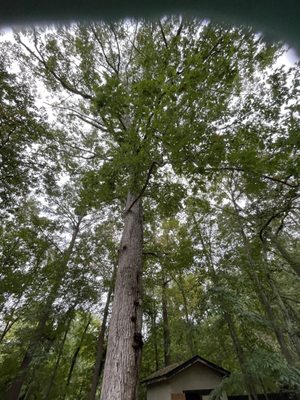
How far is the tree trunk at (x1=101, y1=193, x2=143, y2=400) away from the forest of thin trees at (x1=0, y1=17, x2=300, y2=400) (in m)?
0.02

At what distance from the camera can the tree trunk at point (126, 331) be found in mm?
2232

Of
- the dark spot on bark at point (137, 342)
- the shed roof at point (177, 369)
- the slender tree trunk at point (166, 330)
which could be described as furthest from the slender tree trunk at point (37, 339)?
the dark spot on bark at point (137, 342)

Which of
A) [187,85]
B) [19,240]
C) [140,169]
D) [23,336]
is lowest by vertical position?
[23,336]

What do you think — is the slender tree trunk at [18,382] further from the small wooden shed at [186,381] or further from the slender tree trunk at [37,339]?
the small wooden shed at [186,381]

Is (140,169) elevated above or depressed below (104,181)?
below

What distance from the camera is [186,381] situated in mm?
6992

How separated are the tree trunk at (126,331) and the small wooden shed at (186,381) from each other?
5716 mm

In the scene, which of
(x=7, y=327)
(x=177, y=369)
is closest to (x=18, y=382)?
(x=7, y=327)

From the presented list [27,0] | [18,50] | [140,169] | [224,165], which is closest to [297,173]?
[224,165]

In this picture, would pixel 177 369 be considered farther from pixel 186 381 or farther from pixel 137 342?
pixel 137 342

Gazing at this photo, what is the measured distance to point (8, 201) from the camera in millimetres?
5996

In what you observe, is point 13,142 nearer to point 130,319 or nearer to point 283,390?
point 130,319

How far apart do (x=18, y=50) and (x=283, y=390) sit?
11770 mm

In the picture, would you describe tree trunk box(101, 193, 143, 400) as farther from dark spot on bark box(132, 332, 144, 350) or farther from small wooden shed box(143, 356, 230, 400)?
small wooden shed box(143, 356, 230, 400)
